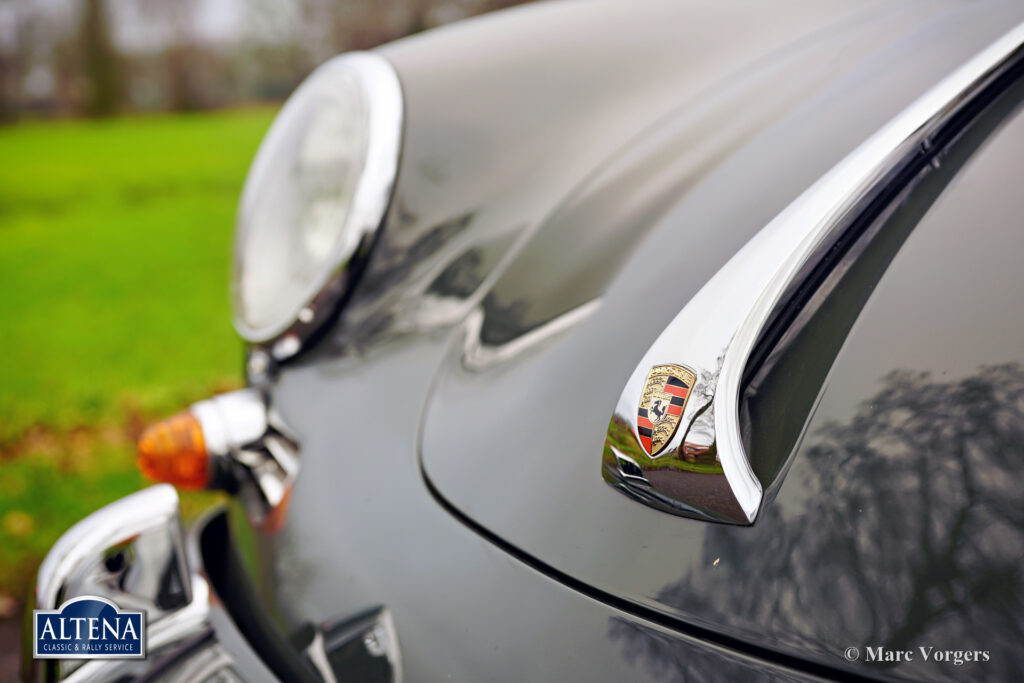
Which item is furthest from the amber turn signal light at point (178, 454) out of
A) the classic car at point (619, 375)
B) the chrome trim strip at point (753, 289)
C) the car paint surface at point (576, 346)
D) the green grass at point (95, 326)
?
the green grass at point (95, 326)

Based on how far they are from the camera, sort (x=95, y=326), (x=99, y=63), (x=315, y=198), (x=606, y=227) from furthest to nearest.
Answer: (x=99, y=63) → (x=95, y=326) → (x=315, y=198) → (x=606, y=227)

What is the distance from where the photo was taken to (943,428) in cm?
55

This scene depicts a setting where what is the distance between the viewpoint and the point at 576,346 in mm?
733

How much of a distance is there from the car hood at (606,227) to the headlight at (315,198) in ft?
0.11

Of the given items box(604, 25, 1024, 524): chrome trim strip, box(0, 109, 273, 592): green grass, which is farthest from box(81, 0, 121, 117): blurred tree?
box(604, 25, 1024, 524): chrome trim strip

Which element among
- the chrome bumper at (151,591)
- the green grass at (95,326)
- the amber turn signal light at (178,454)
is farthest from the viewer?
the green grass at (95,326)

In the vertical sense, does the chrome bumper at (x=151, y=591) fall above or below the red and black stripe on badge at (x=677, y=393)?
below

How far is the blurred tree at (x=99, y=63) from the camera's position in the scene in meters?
16.3

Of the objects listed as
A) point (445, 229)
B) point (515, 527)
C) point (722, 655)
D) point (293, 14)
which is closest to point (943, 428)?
point (722, 655)

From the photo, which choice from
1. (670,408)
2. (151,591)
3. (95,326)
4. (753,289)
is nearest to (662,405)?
(670,408)

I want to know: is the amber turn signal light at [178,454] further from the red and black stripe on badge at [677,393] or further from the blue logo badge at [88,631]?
the red and black stripe on badge at [677,393]

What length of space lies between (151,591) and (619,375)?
0.53 metres

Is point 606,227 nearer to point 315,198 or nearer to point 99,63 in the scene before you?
point 315,198

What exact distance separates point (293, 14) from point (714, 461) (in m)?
14.2
